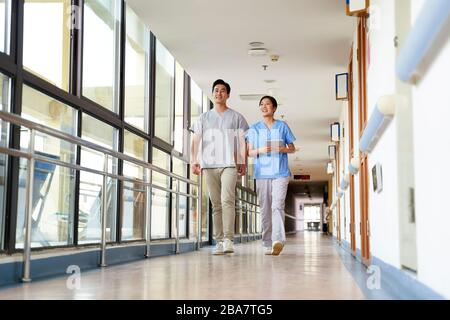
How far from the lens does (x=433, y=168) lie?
164 centimetres

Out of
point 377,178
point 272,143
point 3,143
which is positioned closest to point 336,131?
point 272,143

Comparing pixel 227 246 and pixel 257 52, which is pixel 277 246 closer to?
pixel 227 246

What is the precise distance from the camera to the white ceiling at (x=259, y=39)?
5.45 metres

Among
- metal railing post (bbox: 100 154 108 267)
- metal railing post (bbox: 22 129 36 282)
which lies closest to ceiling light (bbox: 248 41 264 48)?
metal railing post (bbox: 100 154 108 267)

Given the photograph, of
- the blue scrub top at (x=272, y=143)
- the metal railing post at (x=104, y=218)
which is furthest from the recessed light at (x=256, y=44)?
the metal railing post at (x=104, y=218)

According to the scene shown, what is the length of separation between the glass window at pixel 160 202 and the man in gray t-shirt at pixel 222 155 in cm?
87

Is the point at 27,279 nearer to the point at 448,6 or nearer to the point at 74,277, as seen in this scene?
the point at 74,277

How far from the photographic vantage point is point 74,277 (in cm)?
293

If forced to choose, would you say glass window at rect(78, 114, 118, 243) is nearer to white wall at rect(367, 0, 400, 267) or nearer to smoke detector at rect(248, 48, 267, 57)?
white wall at rect(367, 0, 400, 267)

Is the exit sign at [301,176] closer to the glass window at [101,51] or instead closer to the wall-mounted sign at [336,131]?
the wall-mounted sign at [336,131]

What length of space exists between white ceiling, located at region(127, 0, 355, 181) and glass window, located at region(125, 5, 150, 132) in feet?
0.54

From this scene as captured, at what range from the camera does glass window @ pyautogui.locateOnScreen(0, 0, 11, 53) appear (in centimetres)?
317

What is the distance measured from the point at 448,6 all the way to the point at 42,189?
8.71 feet

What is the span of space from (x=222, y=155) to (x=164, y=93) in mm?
2521
